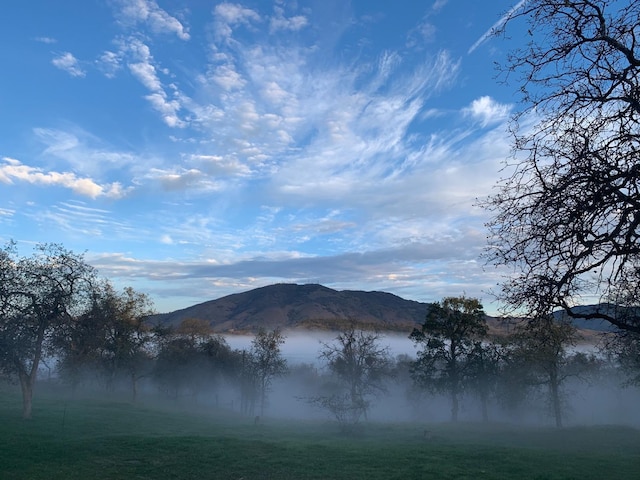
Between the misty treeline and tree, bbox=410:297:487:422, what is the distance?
12 centimetres

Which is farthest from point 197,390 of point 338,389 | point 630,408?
point 630,408

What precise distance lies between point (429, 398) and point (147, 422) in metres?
51.6

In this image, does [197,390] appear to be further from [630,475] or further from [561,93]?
[561,93]

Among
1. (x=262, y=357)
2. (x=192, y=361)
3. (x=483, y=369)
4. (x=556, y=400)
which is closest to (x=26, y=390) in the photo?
(x=262, y=357)

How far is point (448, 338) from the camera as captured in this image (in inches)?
2045

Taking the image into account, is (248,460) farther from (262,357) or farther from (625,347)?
(262,357)

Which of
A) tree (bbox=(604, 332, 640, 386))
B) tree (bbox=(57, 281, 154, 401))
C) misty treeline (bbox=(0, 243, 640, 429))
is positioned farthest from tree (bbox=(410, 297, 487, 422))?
tree (bbox=(57, 281, 154, 401))

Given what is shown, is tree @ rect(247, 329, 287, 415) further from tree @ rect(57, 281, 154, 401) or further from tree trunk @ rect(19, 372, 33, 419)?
tree trunk @ rect(19, 372, 33, 419)

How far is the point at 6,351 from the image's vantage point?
27.1 meters

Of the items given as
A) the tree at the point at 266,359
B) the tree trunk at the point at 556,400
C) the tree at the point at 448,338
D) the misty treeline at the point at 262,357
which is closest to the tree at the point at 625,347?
the misty treeline at the point at 262,357

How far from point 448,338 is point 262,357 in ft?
92.8

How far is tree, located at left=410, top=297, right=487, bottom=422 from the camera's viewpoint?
51.4 meters

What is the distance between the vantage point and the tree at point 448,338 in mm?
51375

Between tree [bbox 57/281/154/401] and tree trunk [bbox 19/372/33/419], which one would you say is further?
tree [bbox 57/281/154/401]
